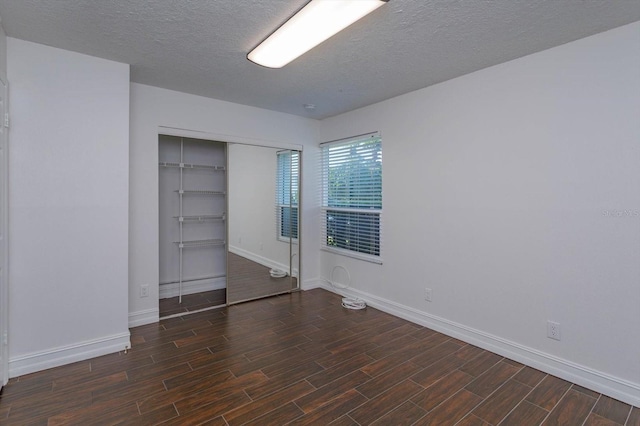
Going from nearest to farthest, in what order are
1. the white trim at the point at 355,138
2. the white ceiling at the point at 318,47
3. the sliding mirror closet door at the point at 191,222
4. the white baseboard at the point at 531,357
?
1. the white ceiling at the point at 318,47
2. the white baseboard at the point at 531,357
3. the white trim at the point at 355,138
4. the sliding mirror closet door at the point at 191,222

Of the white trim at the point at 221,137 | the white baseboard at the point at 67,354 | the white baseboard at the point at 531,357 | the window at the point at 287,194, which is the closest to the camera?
the white baseboard at the point at 531,357

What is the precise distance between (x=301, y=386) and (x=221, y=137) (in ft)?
9.69

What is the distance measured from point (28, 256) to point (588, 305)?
4.33 meters

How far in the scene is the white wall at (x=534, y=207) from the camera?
222 centimetres

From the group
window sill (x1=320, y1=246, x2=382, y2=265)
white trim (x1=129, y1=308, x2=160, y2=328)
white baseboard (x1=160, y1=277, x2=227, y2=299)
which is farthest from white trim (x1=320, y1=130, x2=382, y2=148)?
white trim (x1=129, y1=308, x2=160, y2=328)

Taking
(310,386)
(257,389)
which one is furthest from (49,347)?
(310,386)

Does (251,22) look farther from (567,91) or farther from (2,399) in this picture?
(2,399)

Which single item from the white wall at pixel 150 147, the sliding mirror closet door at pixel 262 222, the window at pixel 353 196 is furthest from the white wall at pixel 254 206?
the window at pixel 353 196

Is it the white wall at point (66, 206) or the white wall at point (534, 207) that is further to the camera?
the white wall at point (66, 206)

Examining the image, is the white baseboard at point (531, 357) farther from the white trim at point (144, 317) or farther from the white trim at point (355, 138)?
the white trim at point (144, 317)

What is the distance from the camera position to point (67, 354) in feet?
8.63

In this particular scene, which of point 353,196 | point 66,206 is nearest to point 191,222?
point 66,206

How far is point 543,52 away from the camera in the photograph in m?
2.55

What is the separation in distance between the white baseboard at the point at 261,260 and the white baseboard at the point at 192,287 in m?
0.78
